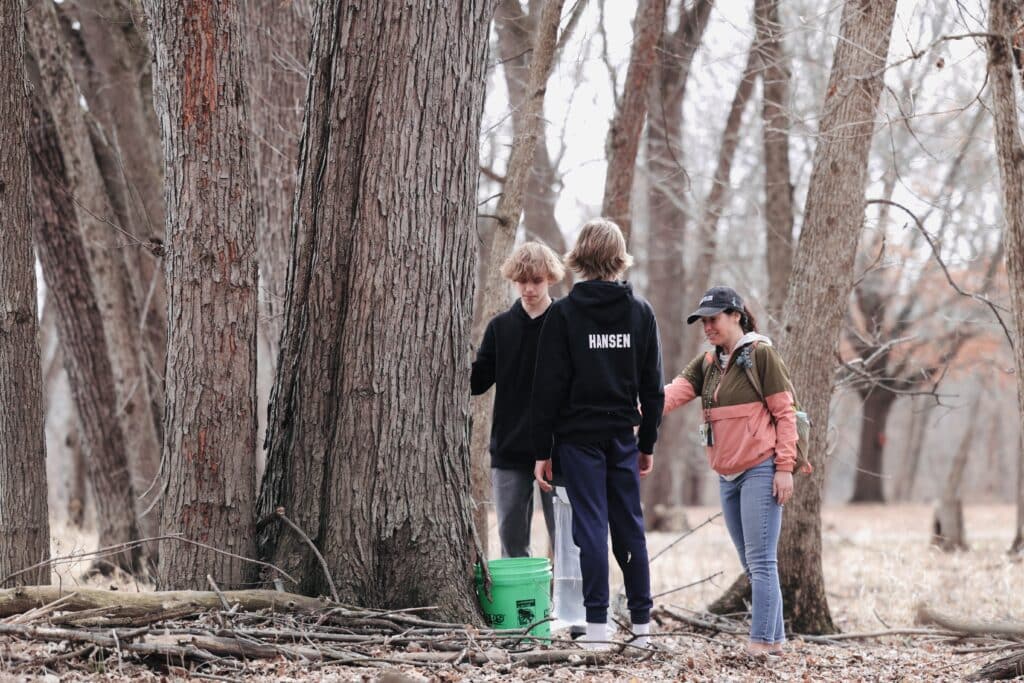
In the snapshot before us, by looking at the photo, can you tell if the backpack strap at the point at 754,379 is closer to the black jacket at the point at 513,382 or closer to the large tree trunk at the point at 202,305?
the black jacket at the point at 513,382

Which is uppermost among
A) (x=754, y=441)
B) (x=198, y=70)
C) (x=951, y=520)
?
(x=198, y=70)

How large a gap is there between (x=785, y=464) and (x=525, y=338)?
1.50m

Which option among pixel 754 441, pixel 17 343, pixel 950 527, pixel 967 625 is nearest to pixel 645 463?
pixel 754 441

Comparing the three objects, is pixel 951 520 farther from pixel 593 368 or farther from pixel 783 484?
pixel 593 368

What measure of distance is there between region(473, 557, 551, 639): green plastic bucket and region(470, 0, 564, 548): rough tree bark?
1.54 m

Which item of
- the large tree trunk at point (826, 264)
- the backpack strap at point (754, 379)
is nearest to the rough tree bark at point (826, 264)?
the large tree trunk at point (826, 264)

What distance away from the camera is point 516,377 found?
5.33 meters

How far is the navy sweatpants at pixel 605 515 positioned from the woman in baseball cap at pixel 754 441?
1.66 ft

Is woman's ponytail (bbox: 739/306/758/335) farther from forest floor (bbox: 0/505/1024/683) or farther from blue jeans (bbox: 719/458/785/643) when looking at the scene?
forest floor (bbox: 0/505/1024/683)

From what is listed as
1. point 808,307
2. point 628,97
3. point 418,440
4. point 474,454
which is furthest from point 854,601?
point 418,440

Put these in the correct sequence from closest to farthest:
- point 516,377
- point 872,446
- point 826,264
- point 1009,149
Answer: point 1009,149, point 516,377, point 826,264, point 872,446

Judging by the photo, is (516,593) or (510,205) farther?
(510,205)

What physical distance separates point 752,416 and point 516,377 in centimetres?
126

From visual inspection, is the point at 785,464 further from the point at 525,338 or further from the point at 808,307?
the point at 808,307
